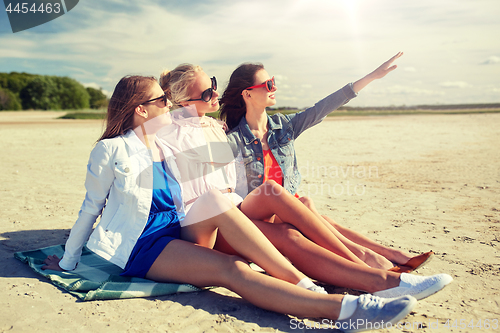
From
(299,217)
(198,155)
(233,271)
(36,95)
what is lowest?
(233,271)

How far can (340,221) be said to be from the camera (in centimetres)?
500

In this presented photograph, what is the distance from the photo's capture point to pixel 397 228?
184 inches

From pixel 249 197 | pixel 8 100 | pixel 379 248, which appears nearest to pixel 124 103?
pixel 249 197

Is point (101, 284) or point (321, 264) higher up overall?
point (321, 264)

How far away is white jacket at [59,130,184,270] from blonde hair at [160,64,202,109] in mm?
934

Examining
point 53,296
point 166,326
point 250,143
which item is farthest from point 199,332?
point 250,143

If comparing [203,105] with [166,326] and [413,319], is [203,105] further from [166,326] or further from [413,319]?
[413,319]

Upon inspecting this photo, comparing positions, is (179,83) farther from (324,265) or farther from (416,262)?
(416,262)

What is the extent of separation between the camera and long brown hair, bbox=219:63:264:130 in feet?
13.0

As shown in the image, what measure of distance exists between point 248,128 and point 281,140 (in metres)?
0.37

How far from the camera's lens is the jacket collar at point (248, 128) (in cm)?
380

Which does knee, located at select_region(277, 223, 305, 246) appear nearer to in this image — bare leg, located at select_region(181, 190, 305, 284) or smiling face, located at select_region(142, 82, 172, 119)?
bare leg, located at select_region(181, 190, 305, 284)

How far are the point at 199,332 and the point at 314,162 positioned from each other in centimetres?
792

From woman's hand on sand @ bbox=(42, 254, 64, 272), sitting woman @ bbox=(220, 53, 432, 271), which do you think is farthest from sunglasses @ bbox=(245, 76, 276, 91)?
woman's hand on sand @ bbox=(42, 254, 64, 272)
